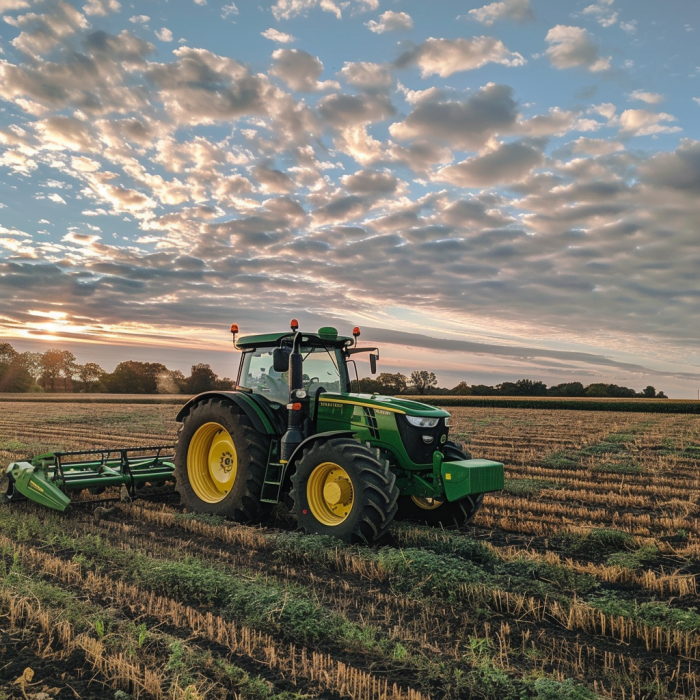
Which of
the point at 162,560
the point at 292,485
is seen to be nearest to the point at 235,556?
the point at 162,560

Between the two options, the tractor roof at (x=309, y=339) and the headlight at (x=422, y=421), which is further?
the tractor roof at (x=309, y=339)

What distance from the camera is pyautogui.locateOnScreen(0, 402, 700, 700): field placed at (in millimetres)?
3740

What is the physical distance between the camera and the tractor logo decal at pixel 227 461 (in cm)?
851

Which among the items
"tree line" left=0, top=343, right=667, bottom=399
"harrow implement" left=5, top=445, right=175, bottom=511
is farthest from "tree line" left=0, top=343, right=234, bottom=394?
"harrow implement" left=5, top=445, right=175, bottom=511

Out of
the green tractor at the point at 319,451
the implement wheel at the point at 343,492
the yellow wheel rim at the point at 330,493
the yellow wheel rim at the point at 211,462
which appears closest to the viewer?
the implement wheel at the point at 343,492

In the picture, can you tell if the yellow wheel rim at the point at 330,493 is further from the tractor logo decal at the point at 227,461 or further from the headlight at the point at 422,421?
the tractor logo decal at the point at 227,461

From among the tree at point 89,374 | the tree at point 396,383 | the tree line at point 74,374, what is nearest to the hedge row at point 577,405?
the tree at point 396,383

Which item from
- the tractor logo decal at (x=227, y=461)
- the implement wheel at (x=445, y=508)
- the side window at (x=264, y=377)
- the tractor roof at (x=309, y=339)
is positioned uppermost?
the tractor roof at (x=309, y=339)

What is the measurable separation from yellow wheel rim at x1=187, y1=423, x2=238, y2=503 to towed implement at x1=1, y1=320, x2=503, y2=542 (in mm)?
14

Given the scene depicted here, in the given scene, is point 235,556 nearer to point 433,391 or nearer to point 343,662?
point 343,662

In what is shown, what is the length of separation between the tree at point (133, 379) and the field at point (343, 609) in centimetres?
6584

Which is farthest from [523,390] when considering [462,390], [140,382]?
[140,382]

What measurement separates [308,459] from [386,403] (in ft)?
3.80

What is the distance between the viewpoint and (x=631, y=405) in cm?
4597
